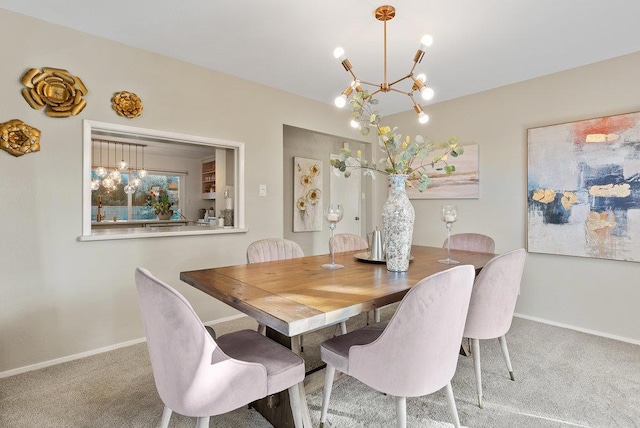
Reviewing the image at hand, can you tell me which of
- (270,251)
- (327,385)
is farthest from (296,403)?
(270,251)

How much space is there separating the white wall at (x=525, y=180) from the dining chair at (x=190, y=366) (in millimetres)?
3041

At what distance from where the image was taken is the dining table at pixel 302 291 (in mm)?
1104

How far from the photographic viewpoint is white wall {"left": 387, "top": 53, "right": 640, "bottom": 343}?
2742mm

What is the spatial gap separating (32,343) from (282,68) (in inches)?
112

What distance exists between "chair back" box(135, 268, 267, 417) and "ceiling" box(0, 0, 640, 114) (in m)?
1.87

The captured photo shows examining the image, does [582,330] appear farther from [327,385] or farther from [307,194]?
[307,194]

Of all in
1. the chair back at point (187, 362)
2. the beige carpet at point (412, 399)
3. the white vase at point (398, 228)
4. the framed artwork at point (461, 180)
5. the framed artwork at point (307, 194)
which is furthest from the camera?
the framed artwork at point (307, 194)

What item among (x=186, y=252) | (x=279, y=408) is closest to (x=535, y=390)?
(x=279, y=408)

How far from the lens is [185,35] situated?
2.42 metres

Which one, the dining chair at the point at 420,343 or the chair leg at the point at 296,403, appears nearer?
the dining chair at the point at 420,343

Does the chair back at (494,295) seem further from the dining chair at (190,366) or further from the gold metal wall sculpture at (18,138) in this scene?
the gold metal wall sculpture at (18,138)

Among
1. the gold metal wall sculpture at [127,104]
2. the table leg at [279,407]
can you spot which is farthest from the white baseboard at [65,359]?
the gold metal wall sculpture at [127,104]

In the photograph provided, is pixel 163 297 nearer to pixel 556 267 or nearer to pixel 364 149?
pixel 556 267

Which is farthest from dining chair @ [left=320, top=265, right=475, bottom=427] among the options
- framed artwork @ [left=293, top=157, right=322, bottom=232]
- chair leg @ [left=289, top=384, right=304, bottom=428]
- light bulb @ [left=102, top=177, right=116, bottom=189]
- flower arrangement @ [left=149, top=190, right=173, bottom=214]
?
flower arrangement @ [left=149, top=190, right=173, bottom=214]
